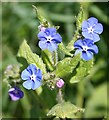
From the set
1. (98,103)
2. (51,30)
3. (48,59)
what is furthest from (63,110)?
(98,103)

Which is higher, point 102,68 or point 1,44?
point 1,44

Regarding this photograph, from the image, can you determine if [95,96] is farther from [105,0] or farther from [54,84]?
[54,84]

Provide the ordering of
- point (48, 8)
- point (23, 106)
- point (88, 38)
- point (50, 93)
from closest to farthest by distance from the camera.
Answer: point (88, 38) < point (50, 93) < point (23, 106) < point (48, 8)

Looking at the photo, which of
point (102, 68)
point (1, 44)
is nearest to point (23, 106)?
point (1, 44)

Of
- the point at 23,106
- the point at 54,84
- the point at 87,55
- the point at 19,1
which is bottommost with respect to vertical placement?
the point at 23,106

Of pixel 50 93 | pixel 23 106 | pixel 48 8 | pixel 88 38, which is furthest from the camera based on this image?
pixel 48 8

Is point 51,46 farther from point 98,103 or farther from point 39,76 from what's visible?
point 98,103

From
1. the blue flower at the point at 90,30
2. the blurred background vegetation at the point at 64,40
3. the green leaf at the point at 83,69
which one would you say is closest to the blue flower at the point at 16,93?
the green leaf at the point at 83,69
